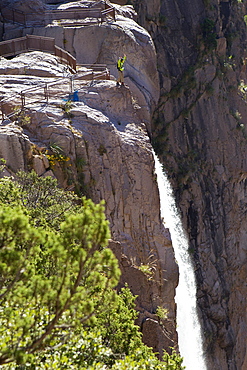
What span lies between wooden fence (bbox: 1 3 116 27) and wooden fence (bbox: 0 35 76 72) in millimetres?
2951

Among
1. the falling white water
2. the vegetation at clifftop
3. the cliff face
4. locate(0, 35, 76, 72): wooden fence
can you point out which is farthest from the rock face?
the cliff face

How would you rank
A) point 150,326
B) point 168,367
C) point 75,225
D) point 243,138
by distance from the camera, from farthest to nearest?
point 243,138 → point 150,326 → point 168,367 → point 75,225

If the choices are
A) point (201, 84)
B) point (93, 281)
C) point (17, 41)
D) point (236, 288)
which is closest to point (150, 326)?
point (93, 281)

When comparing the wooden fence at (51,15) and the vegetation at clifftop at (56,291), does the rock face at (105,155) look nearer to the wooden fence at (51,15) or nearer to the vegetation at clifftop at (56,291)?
the wooden fence at (51,15)

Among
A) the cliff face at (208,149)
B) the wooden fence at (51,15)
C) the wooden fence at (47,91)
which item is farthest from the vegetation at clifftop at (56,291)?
the cliff face at (208,149)

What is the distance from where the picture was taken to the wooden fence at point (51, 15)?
99.0ft

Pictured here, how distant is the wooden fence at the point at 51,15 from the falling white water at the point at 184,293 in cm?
783

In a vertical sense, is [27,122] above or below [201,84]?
below

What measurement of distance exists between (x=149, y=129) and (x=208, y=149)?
14.8 meters

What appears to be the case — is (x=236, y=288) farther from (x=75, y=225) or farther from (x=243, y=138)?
(x=75, y=225)

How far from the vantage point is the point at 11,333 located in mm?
9195

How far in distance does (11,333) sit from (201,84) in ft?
109

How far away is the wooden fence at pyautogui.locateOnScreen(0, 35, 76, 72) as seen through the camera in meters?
27.2

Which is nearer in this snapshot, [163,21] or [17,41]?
[17,41]
